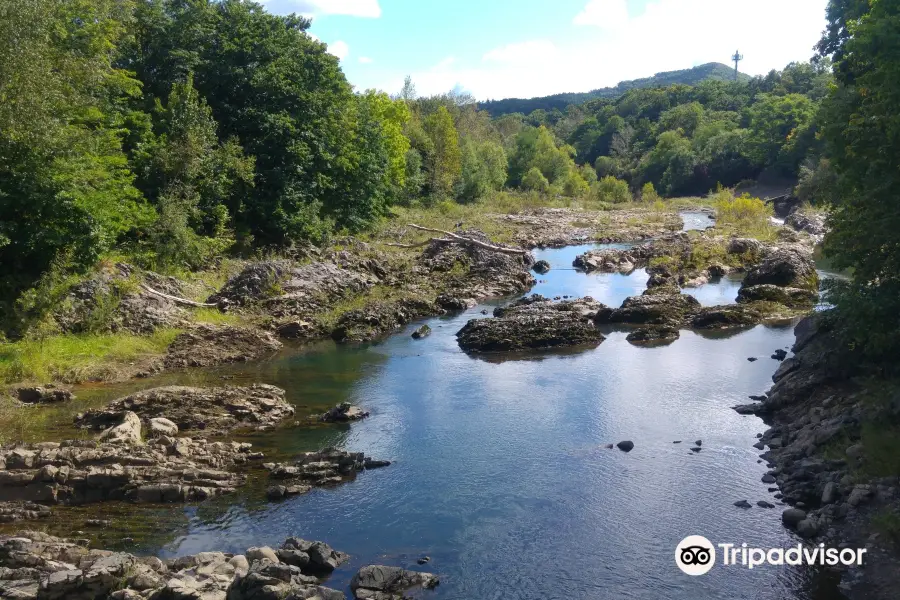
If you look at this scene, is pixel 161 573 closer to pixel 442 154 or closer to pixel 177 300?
pixel 177 300

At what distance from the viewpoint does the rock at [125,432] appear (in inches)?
755

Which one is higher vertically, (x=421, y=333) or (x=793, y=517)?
(x=421, y=333)

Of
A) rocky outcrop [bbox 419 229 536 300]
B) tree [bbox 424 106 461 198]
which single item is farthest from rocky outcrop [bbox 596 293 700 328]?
tree [bbox 424 106 461 198]

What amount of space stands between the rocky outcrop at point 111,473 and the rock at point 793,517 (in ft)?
40.0

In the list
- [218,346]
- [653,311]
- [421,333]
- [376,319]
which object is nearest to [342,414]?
[218,346]

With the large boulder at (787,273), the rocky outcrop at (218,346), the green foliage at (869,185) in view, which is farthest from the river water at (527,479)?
Answer: the large boulder at (787,273)

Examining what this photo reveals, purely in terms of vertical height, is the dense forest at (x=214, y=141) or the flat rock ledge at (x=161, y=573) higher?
the dense forest at (x=214, y=141)

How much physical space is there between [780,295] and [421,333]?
59.4 ft

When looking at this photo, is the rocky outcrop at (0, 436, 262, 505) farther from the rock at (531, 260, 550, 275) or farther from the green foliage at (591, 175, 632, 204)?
the green foliage at (591, 175, 632, 204)

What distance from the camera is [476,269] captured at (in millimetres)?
46531

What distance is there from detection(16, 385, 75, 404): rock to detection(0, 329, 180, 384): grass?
0.78 metres

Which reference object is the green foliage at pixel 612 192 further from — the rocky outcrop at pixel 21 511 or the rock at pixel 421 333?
the rocky outcrop at pixel 21 511

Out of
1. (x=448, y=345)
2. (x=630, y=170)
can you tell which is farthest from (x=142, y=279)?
(x=630, y=170)

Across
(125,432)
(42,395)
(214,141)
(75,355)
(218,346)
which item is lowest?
(125,432)
